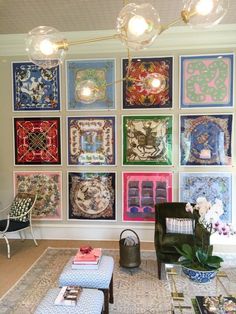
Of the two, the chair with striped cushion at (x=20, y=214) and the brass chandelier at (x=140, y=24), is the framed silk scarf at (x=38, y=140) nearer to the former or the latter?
the chair with striped cushion at (x=20, y=214)

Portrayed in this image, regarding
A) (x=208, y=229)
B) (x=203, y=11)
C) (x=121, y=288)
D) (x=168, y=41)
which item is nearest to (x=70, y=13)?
(x=168, y=41)

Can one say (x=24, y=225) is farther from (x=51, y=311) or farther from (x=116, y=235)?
(x=51, y=311)

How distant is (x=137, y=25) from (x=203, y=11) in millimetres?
396

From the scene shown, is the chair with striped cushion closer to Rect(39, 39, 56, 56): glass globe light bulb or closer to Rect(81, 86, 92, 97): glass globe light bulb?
Rect(81, 86, 92, 97): glass globe light bulb

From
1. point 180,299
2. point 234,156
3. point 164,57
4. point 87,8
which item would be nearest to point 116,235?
point 234,156

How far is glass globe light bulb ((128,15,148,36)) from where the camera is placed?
69.2 inches

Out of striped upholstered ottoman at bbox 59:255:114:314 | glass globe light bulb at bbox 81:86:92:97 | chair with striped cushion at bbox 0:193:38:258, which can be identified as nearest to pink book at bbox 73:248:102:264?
striped upholstered ottoman at bbox 59:255:114:314

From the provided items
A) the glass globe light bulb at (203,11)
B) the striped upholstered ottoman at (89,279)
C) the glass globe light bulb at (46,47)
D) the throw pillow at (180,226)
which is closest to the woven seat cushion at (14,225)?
the striped upholstered ottoman at (89,279)

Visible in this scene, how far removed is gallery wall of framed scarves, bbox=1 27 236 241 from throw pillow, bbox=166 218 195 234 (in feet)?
3.21

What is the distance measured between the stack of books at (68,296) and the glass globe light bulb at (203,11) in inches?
77.7

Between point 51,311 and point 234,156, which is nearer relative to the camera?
point 51,311

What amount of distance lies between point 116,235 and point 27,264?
4.78 feet

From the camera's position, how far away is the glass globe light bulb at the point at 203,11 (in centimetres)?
171

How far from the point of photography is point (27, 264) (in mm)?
3732
